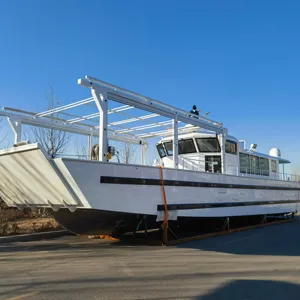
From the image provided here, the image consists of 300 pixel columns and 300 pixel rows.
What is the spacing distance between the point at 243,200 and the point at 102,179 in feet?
18.1

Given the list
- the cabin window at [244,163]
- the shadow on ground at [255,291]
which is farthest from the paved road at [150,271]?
the cabin window at [244,163]

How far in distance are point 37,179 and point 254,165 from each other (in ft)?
26.8

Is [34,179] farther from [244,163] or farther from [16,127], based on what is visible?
[244,163]

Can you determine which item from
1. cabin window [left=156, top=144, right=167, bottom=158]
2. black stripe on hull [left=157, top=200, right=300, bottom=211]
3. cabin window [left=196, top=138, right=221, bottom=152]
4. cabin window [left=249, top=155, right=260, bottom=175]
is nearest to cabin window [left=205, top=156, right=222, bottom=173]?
cabin window [left=196, top=138, right=221, bottom=152]

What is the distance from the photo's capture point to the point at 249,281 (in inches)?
187

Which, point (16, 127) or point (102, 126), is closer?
point (102, 126)

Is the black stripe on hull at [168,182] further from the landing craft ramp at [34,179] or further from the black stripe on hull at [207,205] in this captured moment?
the landing craft ramp at [34,179]

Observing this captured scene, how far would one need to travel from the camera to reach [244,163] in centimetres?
1130

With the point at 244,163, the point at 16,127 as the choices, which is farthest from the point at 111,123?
the point at 244,163

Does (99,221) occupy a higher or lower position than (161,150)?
lower

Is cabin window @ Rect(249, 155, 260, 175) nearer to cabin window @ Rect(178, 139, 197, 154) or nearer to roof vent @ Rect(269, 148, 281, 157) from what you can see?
cabin window @ Rect(178, 139, 197, 154)

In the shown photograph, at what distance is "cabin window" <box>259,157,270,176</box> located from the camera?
12.4 meters

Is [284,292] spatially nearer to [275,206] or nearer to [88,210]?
[88,210]

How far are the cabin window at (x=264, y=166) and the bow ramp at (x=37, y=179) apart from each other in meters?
8.28
